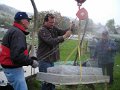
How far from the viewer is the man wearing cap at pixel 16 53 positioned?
14.6ft

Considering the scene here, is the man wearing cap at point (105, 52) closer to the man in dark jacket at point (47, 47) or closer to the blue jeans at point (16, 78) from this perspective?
the man in dark jacket at point (47, 47)

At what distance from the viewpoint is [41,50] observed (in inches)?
241

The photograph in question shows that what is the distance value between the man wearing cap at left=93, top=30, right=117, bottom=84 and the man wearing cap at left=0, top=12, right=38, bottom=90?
395 centimetres

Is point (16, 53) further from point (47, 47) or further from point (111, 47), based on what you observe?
point (111, 47)

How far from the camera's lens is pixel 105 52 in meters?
8.49

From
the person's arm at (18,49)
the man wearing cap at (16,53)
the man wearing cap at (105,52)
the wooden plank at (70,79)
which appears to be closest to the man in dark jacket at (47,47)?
the wooden plank at (70,79)

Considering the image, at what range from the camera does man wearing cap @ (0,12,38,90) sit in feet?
14.6

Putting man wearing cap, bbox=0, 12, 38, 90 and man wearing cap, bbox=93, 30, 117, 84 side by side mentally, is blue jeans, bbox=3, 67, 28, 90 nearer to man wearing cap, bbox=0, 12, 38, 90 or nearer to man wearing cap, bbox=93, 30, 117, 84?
man wearing cap, bbox=0, 12, 38, 90

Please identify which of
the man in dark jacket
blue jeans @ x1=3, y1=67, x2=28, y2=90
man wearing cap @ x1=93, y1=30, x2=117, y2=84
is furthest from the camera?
man wearing cap @ x1=93, y1=30, x2=117, y2=84

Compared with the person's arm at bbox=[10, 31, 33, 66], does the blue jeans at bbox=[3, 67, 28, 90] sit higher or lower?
lower

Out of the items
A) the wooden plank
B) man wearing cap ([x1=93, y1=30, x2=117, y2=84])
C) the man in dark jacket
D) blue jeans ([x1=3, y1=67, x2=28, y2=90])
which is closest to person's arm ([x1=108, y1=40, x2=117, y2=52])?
man wearing cap ([x1=93, y1=30, x2=117, y2=84])

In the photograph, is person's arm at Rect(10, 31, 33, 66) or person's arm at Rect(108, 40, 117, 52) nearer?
person's arm at Rect(10, 31, 33, 66)

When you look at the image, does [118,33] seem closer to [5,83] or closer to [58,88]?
[58,88]

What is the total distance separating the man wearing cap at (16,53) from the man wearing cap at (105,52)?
395 cm
